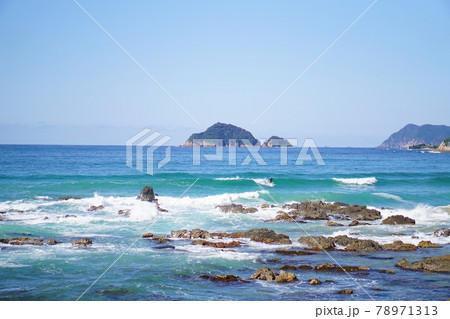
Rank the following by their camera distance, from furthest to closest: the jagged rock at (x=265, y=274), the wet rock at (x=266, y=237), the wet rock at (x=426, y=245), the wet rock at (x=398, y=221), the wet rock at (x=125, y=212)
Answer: the wet rock at (x=125, y=212), the wet rock at (x=398, y=221), the wet rock at (x=266, y=237), the wet rock at (x=426, y=245), the jagged rock at (x=265, y=274)

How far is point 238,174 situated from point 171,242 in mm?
30803

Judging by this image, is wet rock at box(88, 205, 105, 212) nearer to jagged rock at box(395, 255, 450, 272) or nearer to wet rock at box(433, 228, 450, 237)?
jagged rock at box(395, 255, 450, 272)

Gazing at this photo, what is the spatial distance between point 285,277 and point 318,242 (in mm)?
4739

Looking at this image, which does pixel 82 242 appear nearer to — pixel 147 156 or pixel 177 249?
pixel 177 249

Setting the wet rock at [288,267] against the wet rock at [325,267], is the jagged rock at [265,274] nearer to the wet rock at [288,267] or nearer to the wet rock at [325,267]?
the wet rock at [288,267]

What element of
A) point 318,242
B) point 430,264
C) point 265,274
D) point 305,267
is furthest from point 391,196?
point 265,274

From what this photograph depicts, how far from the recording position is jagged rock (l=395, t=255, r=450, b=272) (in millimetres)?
12992

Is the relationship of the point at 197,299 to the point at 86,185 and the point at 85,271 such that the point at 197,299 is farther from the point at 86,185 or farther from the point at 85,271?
the point at 86,185

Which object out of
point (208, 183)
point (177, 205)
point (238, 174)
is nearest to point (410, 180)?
point (238, 174)

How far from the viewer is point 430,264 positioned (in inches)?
521

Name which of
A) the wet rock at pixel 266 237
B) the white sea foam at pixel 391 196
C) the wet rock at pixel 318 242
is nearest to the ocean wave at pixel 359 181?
the white sea foam at pixel 391 196

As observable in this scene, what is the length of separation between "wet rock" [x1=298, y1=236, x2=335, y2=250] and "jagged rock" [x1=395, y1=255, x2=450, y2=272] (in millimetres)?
2819

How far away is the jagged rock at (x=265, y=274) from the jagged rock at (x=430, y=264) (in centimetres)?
419

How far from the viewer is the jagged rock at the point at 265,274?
11797mm
